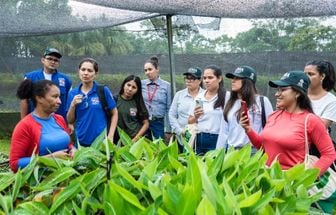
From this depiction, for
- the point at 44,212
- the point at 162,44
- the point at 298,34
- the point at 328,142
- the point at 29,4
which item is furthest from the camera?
the point at 162,44

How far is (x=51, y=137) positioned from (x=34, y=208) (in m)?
1.51

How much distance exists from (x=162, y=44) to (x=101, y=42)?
127 centimetres

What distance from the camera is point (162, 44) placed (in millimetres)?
8227

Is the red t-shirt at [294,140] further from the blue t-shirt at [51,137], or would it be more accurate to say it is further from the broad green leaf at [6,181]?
the broad green leaf at [6,181]

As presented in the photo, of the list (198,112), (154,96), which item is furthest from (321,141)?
(154,96)

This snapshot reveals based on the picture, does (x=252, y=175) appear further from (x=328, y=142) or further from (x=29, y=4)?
(x=29, y=4)

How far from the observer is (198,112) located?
13.9 feet

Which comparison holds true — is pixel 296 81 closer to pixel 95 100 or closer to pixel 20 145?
pixel 20 145

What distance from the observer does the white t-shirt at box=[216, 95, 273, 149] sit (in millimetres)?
3766

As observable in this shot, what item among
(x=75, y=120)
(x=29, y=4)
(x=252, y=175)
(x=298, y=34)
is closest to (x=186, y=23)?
(x=298, y=34)

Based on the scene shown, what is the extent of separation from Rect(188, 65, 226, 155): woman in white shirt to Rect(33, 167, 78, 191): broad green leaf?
2.56 meters

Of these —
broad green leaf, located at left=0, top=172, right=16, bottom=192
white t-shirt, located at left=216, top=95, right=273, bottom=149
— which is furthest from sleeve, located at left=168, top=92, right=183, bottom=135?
broad green leaf, located at left=0, top=172, right=16, bottom=192

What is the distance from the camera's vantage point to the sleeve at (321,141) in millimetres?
2850

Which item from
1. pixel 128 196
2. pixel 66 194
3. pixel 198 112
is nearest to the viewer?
pixel 128 196
